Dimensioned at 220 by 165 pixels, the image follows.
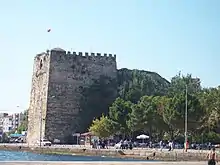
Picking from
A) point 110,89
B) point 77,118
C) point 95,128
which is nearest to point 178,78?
point 110,89

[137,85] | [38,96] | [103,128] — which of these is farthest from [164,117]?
[38,96]

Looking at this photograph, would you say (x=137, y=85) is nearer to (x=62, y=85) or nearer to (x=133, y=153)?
(x=62, y=85)

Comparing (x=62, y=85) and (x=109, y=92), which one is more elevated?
(x=62, y=85)

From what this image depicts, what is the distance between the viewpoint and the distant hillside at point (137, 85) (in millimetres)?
95125

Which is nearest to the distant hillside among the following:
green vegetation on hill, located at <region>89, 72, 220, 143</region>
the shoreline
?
green vegetation on hill, located at <region>89, 72, 220, 143</region>

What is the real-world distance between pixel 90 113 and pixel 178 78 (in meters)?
29.3

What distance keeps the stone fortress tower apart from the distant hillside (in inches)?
146

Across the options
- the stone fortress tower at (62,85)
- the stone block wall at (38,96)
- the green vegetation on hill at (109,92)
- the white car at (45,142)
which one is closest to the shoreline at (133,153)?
the white car at (45,142)

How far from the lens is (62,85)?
93125mm

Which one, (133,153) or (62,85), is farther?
(62,85)

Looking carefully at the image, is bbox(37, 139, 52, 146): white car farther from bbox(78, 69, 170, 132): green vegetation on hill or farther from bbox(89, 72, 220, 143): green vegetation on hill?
bbox(89, 72, 220, 143): green vegetation on hill

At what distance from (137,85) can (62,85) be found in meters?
13.9

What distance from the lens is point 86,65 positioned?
9488cm

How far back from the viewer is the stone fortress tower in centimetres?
9175
